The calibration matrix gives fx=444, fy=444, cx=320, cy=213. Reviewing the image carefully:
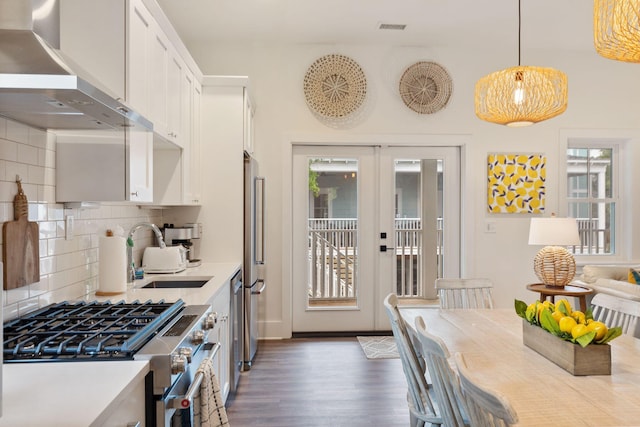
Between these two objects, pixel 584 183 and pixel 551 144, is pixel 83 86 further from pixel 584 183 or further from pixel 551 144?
pixel 584 183

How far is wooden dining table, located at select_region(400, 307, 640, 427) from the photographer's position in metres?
1.27

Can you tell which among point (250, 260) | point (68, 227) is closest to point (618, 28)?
point (68, 227)

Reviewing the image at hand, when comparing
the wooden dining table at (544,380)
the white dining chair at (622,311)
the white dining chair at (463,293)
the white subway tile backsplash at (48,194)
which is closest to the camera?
the wooden dining table at (544,380)

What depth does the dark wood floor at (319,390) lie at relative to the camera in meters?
2.75

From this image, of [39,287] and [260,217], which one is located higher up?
[260,217]

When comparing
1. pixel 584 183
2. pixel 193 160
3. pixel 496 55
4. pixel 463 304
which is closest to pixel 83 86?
pixel 193 160

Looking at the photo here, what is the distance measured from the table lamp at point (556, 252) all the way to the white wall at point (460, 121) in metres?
0.78

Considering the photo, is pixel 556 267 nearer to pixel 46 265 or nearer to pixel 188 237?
pixel 188 237

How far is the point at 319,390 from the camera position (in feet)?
10.4

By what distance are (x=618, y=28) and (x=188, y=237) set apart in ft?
9.81

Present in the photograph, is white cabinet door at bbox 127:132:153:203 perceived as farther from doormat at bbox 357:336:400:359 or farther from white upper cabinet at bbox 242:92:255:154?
doormat at bbox 357:336:400:359

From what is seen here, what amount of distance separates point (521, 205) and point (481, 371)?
11.1 ft

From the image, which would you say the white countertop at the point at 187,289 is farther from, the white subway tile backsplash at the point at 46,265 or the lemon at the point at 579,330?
the lemon at the point at 579,330

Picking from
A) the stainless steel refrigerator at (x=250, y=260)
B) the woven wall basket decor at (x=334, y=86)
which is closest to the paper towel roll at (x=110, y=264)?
the stainless steel refrigerator at (x=250, y=260)
